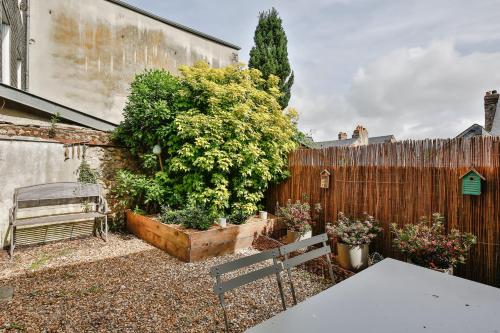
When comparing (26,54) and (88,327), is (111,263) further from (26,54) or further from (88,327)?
(26,54)

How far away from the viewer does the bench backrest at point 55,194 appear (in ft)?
17.2

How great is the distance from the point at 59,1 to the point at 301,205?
1073 centimetres

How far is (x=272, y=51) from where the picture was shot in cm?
1259

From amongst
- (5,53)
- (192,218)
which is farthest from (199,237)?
(5,53)

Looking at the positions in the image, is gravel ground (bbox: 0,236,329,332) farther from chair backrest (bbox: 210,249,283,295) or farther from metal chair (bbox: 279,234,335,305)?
chair backrest (bbox: 210,249,283,295)

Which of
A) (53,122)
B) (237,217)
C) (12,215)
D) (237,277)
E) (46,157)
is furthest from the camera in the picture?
(53,122)

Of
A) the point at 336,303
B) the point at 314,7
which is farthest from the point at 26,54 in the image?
the point at 336,303

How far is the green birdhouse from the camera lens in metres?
3.62

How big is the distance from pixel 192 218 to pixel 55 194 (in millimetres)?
2954

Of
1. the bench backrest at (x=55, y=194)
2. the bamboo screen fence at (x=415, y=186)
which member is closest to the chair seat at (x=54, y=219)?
the bench backrest at (x=55, y=194)

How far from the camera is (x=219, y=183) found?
5.65m

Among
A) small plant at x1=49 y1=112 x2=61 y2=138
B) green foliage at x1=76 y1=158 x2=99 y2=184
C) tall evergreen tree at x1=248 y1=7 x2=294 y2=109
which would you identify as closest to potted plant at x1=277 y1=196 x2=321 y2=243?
green foliage at x1=76 y1=158 x2=99 y2=184

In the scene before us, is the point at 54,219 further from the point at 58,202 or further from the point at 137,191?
the point at 137,191

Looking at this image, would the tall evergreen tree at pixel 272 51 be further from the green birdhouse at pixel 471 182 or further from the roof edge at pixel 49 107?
the green birdhouse at pixel 471 182
